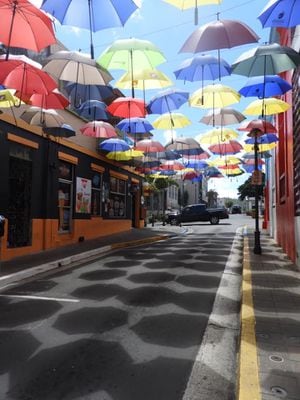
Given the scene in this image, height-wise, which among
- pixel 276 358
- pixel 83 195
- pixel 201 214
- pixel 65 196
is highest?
pixel 83 195

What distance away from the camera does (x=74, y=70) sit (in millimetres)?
9695

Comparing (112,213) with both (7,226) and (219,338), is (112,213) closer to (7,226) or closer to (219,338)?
(7,226)

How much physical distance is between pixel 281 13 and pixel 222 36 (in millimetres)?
1473

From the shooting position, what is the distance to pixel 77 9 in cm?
740

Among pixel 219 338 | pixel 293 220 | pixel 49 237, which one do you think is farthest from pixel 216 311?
pixel 49 237

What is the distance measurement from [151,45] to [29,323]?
21.1 feet

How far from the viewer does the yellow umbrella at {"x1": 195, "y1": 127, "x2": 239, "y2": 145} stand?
15.8m

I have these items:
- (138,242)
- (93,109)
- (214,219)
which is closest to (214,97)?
(93,109)

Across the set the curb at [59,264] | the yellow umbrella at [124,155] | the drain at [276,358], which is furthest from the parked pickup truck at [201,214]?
the drain at [276,358]

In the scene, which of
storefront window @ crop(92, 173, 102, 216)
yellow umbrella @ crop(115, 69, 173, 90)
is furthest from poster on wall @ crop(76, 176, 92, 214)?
yellow umbrella @ crop(115, 69, 173, 90)

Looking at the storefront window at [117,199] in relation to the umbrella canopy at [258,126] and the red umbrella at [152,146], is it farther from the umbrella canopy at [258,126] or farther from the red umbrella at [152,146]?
the umbrella canopy at [258,126]

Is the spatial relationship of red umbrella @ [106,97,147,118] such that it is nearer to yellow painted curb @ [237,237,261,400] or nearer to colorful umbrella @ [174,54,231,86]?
colorful umbrella @ [174,54,231,86]

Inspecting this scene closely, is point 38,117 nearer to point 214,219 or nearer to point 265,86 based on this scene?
point 265,86

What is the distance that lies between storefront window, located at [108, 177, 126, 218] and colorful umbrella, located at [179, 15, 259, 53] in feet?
49.4
